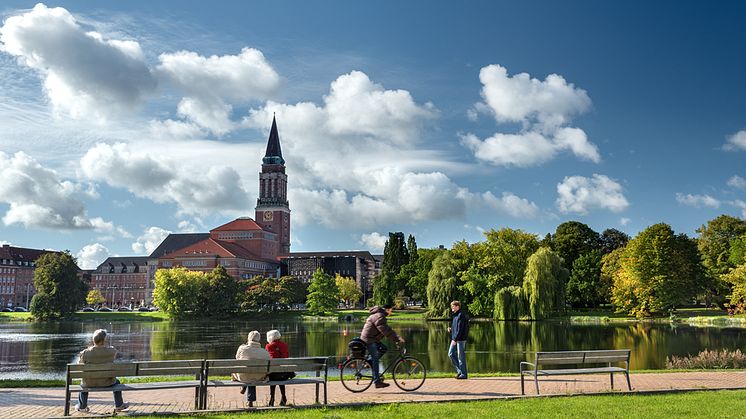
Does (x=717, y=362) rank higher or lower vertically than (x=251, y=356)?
lower

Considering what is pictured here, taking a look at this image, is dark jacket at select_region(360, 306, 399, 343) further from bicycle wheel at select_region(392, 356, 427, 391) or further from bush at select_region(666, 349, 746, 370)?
bush at select_region(666, 349, 746, 370)

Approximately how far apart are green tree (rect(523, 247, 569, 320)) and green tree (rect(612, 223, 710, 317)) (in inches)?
265

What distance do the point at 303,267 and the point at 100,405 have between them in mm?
146846

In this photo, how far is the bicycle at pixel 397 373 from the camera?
1412 cm

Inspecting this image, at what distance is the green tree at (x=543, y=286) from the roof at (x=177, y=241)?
370 ft

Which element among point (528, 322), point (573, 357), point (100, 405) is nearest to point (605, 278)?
point (528, 322)

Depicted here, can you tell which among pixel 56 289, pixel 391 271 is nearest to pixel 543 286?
pixel 391 271

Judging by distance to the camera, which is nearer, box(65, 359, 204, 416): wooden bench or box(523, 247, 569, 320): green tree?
box(65, 359, 204, 416): wooden bench

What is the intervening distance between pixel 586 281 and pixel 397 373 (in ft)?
217

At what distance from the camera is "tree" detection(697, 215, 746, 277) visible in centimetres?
7681

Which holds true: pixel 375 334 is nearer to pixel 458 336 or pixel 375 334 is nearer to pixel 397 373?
pixel 397 373

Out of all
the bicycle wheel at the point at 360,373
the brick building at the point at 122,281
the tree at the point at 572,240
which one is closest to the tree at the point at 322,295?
the tree at the point at 572,240

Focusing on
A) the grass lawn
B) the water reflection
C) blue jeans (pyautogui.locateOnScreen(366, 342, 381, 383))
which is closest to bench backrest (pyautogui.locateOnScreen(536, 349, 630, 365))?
the grass lawn

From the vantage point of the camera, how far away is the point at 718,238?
80.4 m
